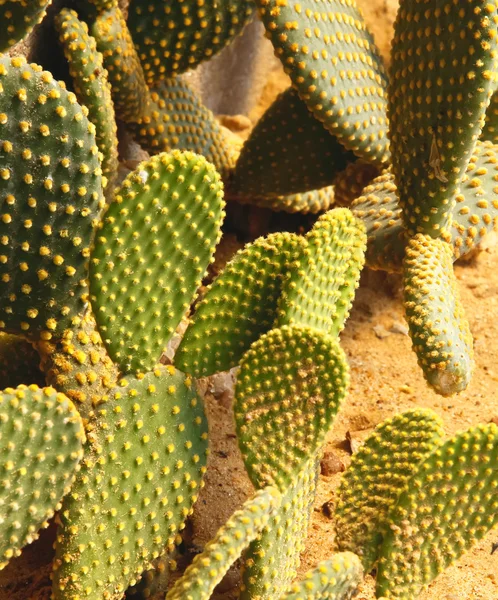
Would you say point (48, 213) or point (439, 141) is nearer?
point (48, 213)

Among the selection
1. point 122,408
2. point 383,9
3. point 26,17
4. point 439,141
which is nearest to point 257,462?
point 122,408

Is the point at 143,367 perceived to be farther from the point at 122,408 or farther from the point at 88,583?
the point at 88,583

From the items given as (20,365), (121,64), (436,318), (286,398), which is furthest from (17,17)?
(436,318)

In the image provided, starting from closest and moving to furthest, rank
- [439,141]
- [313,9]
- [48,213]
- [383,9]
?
[48,213] < [439,141] < [313,9] < [383,9]

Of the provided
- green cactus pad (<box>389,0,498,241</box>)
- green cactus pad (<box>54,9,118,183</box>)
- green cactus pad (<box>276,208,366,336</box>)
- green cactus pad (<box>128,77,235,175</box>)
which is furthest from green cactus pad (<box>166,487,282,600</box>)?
green cactus pad (<box>128,77,235,175</box>)

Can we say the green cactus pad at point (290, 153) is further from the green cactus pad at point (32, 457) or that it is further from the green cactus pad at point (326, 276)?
the green cactus pad at point (32, 457)

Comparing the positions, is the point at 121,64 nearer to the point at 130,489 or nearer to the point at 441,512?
the point at 130,489
